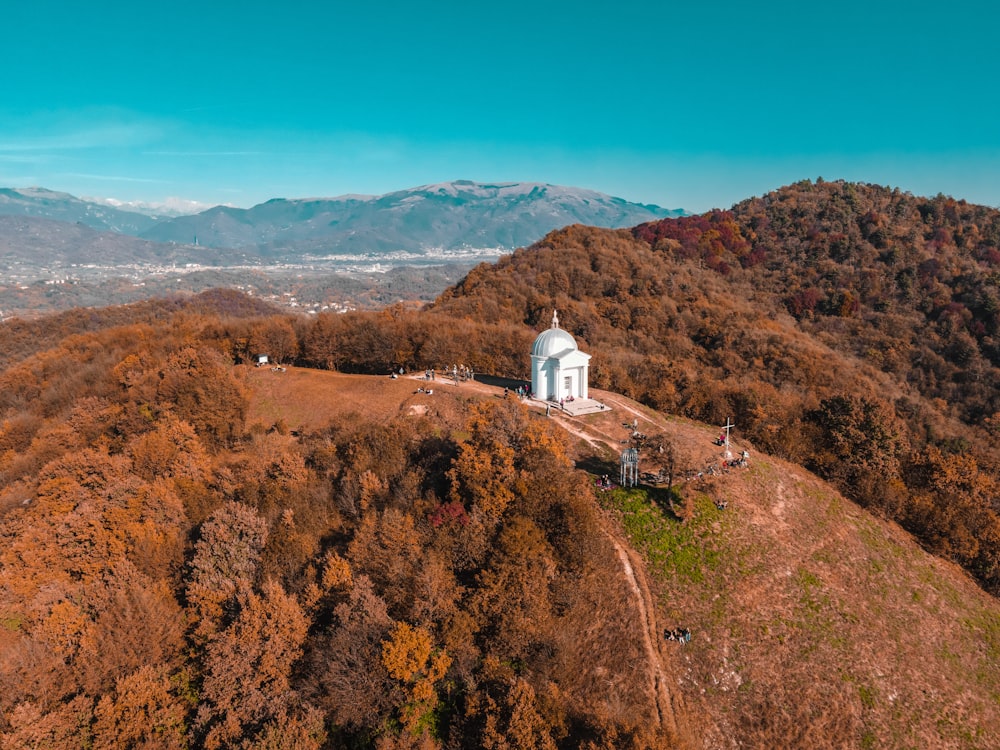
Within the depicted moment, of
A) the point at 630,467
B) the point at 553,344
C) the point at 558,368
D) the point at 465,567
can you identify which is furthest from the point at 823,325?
the point at 465,567

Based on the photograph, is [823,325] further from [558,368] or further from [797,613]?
[797,613]

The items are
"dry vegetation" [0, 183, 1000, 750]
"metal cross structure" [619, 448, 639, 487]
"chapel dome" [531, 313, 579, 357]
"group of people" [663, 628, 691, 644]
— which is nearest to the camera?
"dry vegetation" [0, 183, 1000, 750]

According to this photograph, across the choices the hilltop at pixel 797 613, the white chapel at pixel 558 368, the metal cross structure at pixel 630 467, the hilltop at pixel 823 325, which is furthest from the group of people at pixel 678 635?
the white chapel at pixel 558 368

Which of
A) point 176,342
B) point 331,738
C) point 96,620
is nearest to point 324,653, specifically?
point 331,738

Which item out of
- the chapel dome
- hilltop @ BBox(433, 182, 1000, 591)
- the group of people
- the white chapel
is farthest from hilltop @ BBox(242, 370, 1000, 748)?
the chapel dome

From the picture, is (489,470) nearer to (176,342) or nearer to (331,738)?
(331,738)

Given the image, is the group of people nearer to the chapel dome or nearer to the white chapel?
the white chapel
